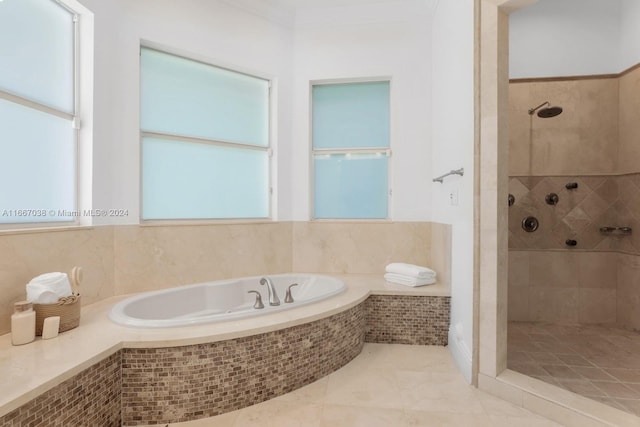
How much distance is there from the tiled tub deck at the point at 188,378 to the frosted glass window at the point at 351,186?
4.25 feet

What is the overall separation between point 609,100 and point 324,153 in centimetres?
254

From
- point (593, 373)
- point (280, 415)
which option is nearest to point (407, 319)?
point (593, 373)

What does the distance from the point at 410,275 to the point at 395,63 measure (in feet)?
6.44

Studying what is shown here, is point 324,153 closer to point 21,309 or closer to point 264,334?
point 264,334

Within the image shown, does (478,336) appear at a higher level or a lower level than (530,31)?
lower

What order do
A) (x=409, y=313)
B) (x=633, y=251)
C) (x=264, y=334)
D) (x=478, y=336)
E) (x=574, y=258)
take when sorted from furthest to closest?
(x=574, y=258), (x=633, y=251), (x=409, y=313), (x=478, y=336), (x=264, y=334)

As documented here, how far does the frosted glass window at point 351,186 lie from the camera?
316 cm

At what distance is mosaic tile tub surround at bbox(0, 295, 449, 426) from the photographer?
1.35 metres

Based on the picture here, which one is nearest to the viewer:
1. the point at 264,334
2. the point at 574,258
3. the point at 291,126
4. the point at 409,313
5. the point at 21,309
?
the point at 21,309

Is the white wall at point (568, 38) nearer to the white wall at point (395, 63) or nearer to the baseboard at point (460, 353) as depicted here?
the white wall at point (395, 63)

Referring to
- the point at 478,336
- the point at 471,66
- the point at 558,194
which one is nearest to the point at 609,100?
the point at 558,194

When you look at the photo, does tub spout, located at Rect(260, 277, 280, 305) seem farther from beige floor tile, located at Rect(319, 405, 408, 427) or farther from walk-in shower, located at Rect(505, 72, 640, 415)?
walk-in shower, located at Rect(505, 72, 640, 415)

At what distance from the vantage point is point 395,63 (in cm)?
304

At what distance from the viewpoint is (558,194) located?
9.54 feet
